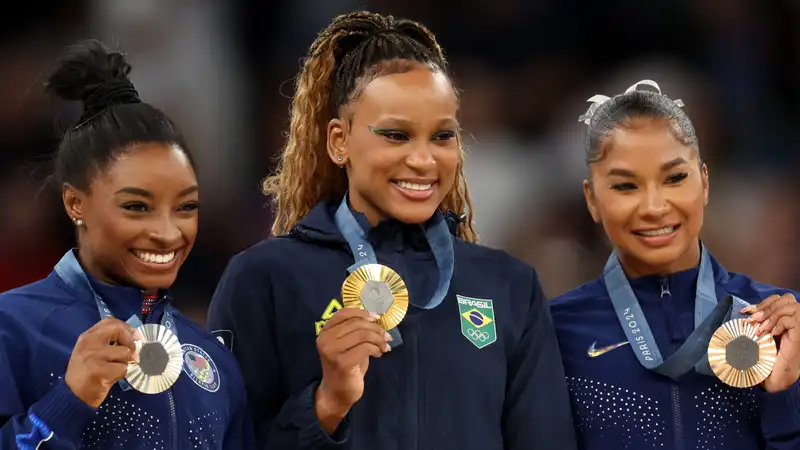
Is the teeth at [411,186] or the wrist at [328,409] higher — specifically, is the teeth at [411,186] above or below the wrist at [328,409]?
above

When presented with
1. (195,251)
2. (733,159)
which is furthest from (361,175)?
(733,159)

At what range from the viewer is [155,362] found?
3.12m

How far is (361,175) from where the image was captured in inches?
143

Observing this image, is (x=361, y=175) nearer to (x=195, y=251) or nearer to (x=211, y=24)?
(x=195, y=251)

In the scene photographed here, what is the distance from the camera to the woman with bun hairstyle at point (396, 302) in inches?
133

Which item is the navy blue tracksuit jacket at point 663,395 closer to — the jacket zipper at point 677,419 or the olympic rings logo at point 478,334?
the jacket zipper at point 677,419

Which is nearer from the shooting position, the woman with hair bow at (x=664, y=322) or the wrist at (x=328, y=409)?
the wrist at (x=328, y=409)

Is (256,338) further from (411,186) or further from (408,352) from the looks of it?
(411,186)

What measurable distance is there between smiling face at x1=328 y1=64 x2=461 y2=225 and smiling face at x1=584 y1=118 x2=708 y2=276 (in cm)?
55

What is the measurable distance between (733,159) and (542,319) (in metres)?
3.12

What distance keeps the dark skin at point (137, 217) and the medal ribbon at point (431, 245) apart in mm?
459

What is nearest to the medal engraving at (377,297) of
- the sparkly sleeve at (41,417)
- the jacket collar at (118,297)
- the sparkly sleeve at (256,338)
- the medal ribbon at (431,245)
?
the medal ribbon at (431,245)

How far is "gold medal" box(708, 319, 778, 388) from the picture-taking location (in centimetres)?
→ 348

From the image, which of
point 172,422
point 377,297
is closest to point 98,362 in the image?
point 172,422
